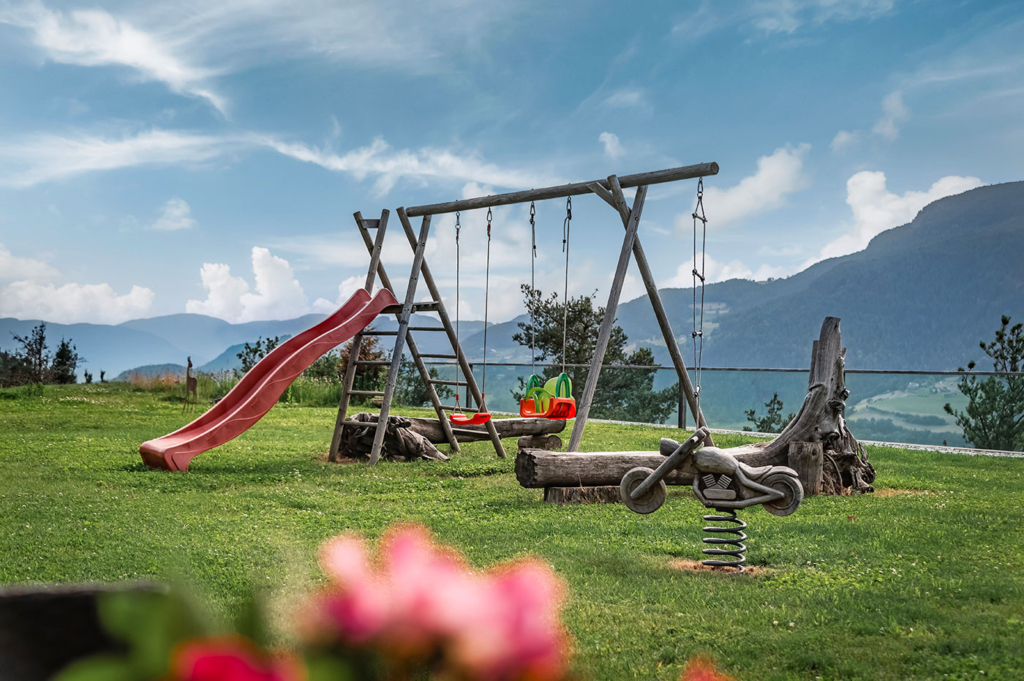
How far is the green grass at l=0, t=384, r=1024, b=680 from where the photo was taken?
12.0ft

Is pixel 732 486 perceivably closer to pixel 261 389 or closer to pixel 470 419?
pixel 470 419

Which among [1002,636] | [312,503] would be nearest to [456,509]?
[312,503]

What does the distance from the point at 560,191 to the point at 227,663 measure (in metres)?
8.38

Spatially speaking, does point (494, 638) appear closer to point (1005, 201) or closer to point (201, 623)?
point (201, 623)

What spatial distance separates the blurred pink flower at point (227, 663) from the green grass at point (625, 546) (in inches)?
2.3

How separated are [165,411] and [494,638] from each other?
658 inches

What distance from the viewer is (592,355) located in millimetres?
14719

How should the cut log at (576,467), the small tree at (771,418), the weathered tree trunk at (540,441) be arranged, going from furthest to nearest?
the small tree at (771,418) → the weathered tree trunk at (540,441) → the cut log at (576,467)

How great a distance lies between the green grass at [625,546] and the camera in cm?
365

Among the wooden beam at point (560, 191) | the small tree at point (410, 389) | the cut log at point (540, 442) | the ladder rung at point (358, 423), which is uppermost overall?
the wooden beam at point (560, 191)

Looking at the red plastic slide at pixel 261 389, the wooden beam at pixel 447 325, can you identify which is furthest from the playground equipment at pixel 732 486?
the red plastic slide at pixel 261 389

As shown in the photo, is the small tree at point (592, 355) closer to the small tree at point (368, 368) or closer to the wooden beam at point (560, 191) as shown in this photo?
the small tree at point (368, 368)

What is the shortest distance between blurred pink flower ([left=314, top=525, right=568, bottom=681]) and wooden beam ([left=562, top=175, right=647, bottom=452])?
7.01 m

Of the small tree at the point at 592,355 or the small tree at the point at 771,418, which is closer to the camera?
the small tree at the point at 771,418
